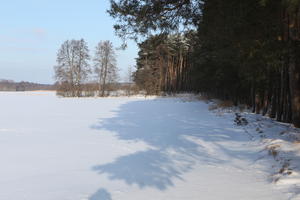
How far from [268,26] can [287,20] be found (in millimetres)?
447

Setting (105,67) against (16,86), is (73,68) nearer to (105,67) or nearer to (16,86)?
(105,67)

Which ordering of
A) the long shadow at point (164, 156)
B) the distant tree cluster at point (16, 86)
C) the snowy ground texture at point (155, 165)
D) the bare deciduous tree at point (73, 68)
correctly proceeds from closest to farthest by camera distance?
the snowy ground texture at point (155, 165), the long shadow at point (164, 156), the bare deciduous tree at point (73, 68), the distant tree cluster at point (16, 86)

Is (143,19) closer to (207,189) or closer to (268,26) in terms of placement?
(268,26)

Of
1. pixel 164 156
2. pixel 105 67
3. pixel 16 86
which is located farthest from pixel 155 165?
pixel 16 86

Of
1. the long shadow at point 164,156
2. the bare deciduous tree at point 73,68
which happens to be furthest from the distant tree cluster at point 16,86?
the long shadow at point 164,156

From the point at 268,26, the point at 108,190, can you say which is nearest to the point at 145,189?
the point at 108,190

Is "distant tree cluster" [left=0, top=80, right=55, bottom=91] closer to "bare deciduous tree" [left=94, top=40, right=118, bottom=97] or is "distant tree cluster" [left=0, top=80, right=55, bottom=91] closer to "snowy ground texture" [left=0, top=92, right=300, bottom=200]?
"bare deciduous tree" [left=94, top=40, right=118, bottom=97]

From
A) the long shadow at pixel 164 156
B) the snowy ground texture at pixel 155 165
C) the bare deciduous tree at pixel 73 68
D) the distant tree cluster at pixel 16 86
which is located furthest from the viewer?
the distant tree cluster at pixel 16 86

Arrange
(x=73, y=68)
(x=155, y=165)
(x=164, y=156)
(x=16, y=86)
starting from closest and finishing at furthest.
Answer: (x=155, y=165) → (x=164, y=156) → (x=73, y=68) → (x=16, y=86)

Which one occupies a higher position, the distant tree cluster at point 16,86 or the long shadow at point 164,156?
the distant tree cluster at point 16,86

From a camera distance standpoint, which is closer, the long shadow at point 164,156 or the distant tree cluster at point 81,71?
the long shadow at point 164,156

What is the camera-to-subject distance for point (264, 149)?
17.6ft

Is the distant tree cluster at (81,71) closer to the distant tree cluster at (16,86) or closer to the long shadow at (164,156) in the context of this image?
the long shadow at (164,156)

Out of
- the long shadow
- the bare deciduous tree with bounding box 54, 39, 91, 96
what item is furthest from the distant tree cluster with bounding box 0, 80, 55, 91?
the long shadow
